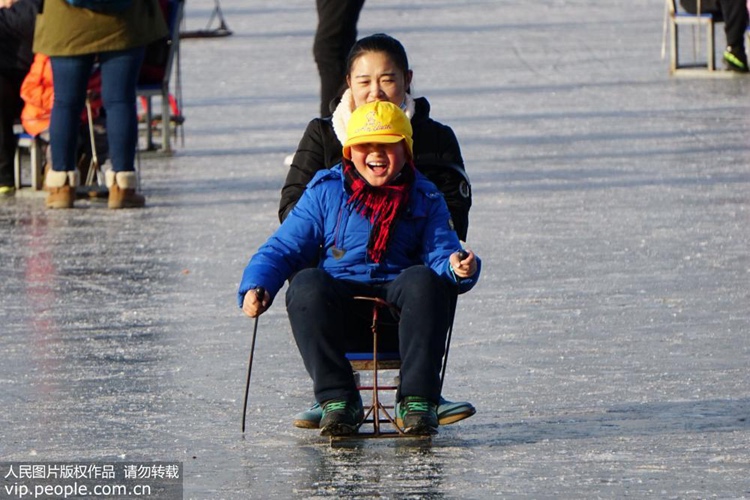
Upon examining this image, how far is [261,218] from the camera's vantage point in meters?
8.75

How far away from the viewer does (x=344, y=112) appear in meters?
5.03

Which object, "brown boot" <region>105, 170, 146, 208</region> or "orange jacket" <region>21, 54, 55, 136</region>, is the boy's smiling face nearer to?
"brown boot" <region>105, 170, 146, 208</region>

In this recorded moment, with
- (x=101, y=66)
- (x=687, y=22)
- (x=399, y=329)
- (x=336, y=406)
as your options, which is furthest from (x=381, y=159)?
(x=687, y=22)

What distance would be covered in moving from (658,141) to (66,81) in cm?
403

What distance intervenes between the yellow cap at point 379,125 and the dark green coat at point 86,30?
422cm

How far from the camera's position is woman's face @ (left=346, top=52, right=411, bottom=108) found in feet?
16.3

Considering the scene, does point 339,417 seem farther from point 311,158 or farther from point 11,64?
point 11,64

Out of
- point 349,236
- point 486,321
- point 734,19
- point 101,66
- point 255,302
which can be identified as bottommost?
point 486,321

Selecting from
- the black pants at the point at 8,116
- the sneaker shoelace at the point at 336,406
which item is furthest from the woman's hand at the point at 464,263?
the black pants at the point at 8,116

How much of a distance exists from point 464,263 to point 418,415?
42 cm

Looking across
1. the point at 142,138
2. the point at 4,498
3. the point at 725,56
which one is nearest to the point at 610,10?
the point at 725,56

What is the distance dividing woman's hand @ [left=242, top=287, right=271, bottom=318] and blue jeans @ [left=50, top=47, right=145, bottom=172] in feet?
14.7

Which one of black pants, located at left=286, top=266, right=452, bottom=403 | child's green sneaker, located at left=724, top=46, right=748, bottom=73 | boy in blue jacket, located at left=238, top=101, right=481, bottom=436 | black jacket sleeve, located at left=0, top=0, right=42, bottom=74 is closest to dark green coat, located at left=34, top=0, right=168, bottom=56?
black jacket sleeve, located at left=0, top=0, right=42, bottom=74

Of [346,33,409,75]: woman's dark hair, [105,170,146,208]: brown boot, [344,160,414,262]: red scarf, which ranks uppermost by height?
[346,33,409,75]: woman's dark hair
